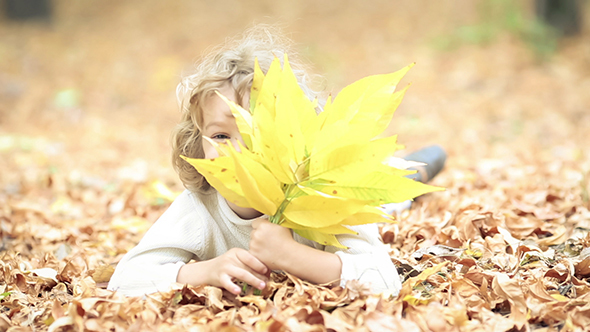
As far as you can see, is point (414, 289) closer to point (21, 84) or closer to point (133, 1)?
point (21, 84)

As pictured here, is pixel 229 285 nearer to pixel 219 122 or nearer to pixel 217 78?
pixel 219 122

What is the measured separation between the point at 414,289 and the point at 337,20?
949 centimetres

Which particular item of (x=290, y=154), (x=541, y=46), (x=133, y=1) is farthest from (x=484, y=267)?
(x=133, y=1)

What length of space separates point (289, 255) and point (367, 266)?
259mm

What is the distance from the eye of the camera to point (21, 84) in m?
8.02

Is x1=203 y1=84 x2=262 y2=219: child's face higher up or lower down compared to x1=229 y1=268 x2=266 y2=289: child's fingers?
higher up

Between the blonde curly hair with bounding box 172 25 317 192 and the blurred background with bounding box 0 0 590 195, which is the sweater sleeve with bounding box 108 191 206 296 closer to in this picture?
the blonde curly hair with bounding box 172 25 317 192

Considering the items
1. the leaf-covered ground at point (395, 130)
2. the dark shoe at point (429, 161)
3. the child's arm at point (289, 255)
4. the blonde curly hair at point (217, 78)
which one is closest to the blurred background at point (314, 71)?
the leaf-covered ground at point (395, 130)

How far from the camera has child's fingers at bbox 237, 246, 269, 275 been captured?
1.63 m

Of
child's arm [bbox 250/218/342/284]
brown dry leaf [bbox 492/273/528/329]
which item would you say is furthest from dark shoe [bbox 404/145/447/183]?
child's arm [bbox 250/218/342/284]

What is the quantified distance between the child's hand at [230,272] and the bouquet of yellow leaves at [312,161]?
15 cm

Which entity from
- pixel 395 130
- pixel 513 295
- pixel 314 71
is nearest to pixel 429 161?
pixel 513 295

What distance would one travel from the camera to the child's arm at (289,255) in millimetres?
1619

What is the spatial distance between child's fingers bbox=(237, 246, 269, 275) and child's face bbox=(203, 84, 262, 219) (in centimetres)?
36
